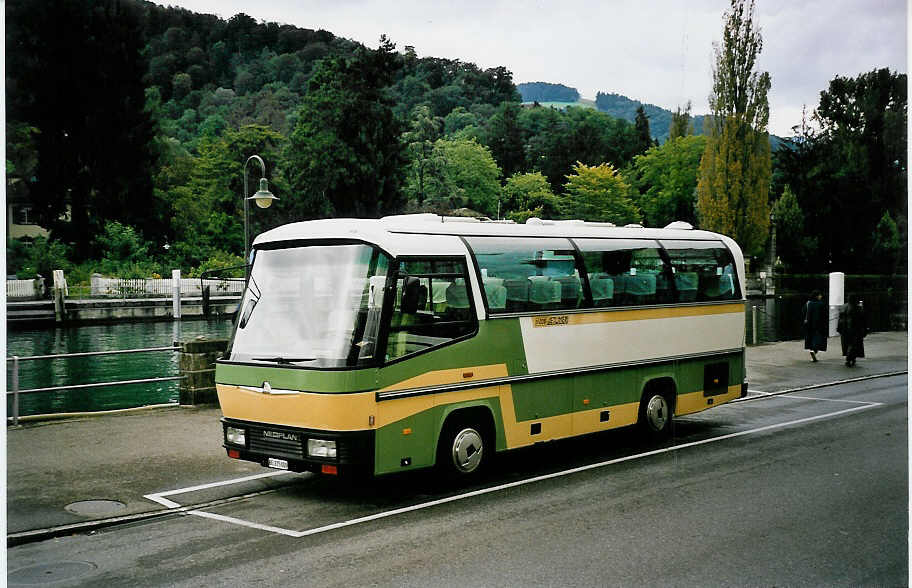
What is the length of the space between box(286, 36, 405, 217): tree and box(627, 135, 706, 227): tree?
1606 centimetres

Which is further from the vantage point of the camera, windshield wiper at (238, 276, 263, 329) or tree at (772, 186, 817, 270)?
tree at (772, 186, 817, 270)

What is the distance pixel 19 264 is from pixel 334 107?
25.6m

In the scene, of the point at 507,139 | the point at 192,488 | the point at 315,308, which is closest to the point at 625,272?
the point at 315,308

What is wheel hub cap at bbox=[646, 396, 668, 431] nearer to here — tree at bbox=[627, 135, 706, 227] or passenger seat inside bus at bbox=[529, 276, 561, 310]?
passenger seat inside bus at bbox=[529, 276, 561, 310]

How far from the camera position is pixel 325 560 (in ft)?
22.6

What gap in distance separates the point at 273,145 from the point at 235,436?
62412mm

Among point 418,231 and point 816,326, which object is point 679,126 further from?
point 418,231

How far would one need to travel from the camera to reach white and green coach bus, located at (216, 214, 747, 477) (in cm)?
870

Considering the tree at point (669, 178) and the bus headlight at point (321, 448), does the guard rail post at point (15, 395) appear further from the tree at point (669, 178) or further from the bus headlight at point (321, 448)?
the tree at point (669, 178)

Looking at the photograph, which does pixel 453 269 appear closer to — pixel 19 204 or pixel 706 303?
pixel 706 303

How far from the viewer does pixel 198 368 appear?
1438cm

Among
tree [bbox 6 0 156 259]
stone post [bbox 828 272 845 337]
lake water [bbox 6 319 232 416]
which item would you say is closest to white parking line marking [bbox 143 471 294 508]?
lake water [bbox 6 319 232 416]

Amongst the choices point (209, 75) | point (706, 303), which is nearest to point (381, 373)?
point (706, 303)

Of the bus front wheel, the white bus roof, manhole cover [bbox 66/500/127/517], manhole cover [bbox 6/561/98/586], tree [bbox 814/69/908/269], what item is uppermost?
tree [bbox 814/69/908/269]
